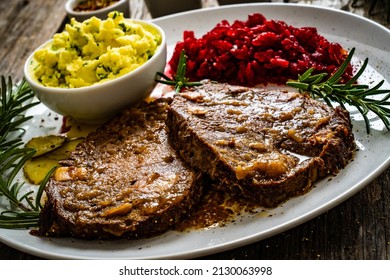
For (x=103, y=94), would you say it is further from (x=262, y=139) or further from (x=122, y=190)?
(x=262, y=139)

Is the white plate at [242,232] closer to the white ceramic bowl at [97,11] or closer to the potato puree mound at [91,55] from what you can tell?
the potato puree mound at [91,55]

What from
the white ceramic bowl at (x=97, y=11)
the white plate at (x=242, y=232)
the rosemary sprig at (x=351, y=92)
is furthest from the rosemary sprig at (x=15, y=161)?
the rosemary sprig at (x=351, y=92)

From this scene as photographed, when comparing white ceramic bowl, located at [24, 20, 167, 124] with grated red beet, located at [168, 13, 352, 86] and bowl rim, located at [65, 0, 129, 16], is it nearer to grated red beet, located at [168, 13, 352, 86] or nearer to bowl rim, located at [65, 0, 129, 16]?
grated red beet, located at [168, 13, 352, 86]

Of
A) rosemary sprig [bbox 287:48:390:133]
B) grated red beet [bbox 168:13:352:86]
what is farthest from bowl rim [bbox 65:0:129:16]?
rosemary sprig [bbox 287:48:390:133]

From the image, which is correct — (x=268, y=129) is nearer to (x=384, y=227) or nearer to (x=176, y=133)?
(x=176, y=133)

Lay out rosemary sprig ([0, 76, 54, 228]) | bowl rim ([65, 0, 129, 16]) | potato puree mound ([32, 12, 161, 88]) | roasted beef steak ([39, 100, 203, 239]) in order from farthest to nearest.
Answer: bowl rim ([65, 0, 129, 16]) → potato puree mound ([32, 12, 161, 88]) → rosemary sprig ([0, 76, 54, 228]) → roasted beef steak ([39, 100, 203, 239])

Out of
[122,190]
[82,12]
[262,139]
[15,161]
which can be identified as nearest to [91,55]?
[15,161]
